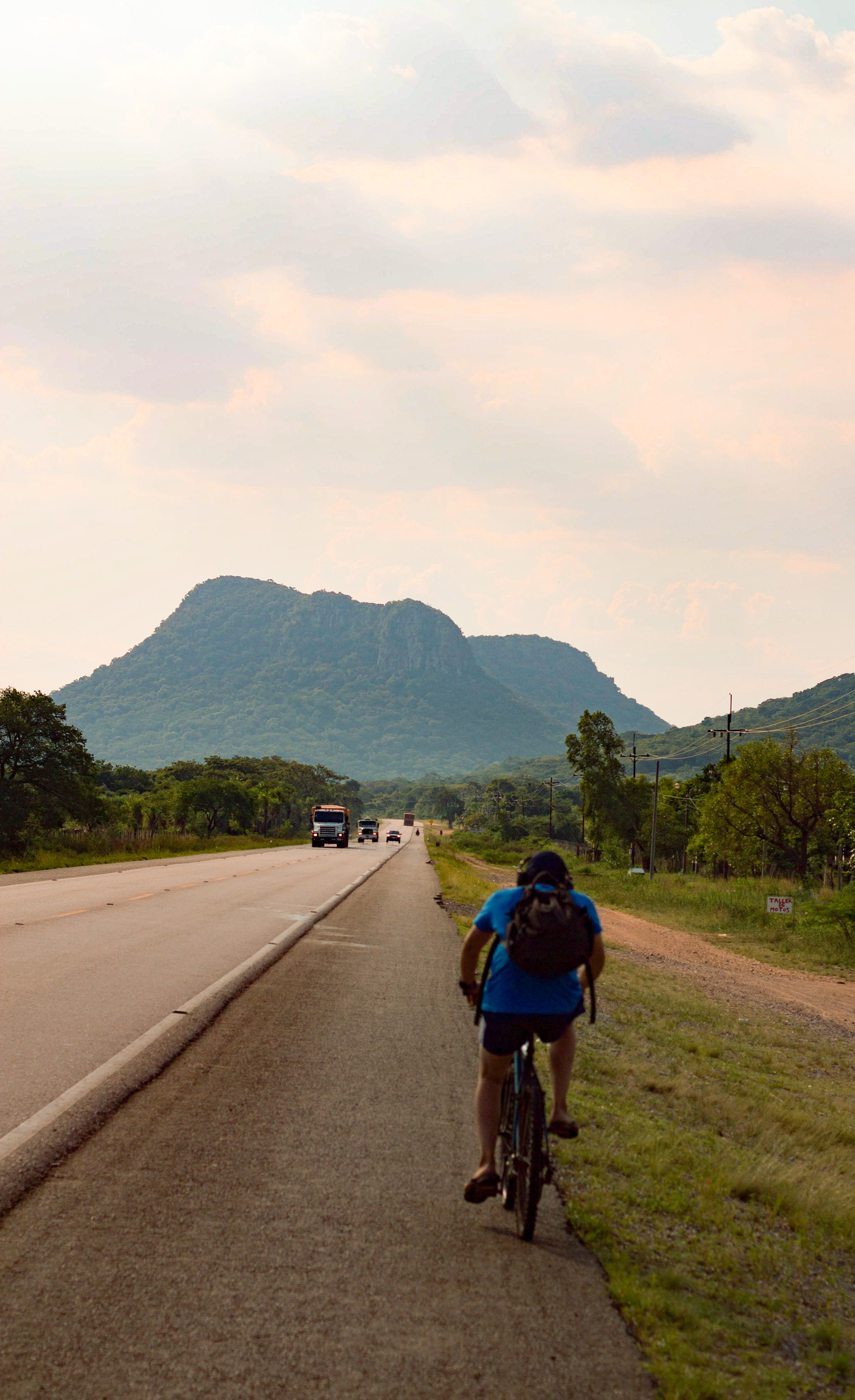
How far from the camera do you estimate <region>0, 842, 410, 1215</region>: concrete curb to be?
501 centimetres

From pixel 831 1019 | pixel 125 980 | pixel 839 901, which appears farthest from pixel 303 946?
pixel 839 901

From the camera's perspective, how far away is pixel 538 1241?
461 cm

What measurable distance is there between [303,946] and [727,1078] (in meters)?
7.30

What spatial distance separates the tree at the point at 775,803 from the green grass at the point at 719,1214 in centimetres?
3360

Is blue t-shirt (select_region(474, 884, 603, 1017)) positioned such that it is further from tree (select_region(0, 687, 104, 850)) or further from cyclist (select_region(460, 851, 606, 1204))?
tree (select_region(0, 687, 104, 850))

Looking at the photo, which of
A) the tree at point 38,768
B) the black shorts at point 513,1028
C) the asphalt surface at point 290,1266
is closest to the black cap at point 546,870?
the black shorts at point 513,1028

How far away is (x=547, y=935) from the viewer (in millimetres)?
4438

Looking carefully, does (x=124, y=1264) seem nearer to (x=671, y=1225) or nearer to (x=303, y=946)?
(x=671, y=1225)

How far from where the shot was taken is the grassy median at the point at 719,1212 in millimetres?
3752

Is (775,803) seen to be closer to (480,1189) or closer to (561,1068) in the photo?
(561,1068)

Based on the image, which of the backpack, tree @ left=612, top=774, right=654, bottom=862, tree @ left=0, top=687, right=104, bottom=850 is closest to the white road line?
the backpack

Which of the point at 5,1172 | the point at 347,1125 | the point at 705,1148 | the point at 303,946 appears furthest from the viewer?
the point at 303,946

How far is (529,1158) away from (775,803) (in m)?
42.1

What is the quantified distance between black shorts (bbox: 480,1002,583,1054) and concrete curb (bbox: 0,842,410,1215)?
239cm
